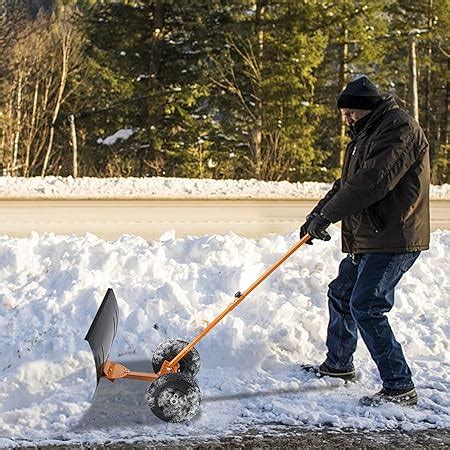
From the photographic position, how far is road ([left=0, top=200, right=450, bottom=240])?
1179 centimetres

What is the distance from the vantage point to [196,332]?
19.1 ft

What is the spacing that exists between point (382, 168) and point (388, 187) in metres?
0.12

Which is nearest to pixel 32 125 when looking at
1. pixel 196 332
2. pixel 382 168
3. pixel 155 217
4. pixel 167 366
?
pixel 155 217

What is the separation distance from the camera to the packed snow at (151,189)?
17406 mm

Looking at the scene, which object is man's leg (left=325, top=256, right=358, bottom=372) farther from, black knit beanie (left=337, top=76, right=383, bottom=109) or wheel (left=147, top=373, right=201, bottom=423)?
wheel (left=147, top=373, right=201, bottom=423)

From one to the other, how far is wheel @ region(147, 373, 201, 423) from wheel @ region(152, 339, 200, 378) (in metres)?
0.72

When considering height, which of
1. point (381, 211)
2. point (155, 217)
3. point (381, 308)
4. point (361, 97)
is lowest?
point (381, 308)

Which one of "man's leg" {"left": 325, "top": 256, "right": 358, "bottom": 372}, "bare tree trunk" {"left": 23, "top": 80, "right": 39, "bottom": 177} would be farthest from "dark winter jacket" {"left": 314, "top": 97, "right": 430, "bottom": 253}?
"bare tree trunk" {"left": 23, "top": 80, "right": 39, "bottom": 177}

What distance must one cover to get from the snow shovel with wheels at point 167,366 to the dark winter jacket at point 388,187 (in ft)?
1.53

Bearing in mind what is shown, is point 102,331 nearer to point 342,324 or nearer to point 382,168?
point 342,324

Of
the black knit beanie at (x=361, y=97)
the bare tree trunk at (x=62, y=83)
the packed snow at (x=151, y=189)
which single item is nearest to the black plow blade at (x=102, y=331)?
the black knit beanie at (x=361, y=97)

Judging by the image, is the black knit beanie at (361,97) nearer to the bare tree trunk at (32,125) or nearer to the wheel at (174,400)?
the wheel at (174,400)

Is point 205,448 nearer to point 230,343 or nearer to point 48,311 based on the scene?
point 230,343

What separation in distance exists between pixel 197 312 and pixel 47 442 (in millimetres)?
2086
